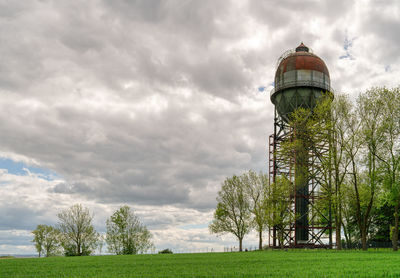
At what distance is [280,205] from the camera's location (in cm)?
4144

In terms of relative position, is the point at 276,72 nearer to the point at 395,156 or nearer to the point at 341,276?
the point at 395,156

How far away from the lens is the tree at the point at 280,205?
41000 mm

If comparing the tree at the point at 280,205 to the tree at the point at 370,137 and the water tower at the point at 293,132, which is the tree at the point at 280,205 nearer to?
the water tower at the point at 293,132

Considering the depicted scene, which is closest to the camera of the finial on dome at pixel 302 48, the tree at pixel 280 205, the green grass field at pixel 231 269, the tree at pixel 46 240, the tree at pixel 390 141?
the green grass field at pixel 231 269

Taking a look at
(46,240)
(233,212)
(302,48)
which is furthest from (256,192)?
(46,240)

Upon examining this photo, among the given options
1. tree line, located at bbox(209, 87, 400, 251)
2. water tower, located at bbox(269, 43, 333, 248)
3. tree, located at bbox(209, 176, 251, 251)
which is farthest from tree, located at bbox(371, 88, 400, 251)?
tree, located at bbox(209, 176, 251, 251)

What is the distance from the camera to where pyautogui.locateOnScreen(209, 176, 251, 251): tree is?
4934 cm

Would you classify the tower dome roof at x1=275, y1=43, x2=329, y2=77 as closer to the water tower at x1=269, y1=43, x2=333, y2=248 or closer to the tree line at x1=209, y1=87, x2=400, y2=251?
the water tower at x1=269, y1=43, x2=333, y2=248

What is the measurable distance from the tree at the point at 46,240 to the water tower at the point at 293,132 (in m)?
48.6

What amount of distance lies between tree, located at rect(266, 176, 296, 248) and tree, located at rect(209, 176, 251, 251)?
7606 millimetres

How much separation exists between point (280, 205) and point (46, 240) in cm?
5496

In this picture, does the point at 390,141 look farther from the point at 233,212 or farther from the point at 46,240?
A: the point at 46,240

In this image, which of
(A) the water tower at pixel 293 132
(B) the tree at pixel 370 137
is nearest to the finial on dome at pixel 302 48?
(A) the water tower at pixel 293 132

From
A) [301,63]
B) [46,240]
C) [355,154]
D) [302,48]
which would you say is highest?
[302,48]
